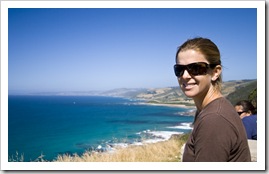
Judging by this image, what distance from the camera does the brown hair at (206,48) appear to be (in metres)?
1.14

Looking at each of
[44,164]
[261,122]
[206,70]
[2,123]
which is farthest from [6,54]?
[261,122]

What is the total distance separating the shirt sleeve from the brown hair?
0.22 meters

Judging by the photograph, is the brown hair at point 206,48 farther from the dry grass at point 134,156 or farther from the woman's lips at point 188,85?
the dry grass at point 134,156

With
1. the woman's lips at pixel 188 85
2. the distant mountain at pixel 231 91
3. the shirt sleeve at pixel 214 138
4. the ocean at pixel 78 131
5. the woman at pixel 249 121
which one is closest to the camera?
the shirt sleeve at pixel 214 138

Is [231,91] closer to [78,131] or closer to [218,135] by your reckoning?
[218,135]

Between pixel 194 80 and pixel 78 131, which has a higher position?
pixel 194 80

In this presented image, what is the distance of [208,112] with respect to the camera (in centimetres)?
98

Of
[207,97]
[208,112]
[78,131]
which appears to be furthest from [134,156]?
[78,131]

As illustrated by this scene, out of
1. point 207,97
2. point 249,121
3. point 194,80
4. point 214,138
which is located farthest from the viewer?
point 249,121

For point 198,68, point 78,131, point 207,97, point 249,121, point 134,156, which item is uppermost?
point 198,68

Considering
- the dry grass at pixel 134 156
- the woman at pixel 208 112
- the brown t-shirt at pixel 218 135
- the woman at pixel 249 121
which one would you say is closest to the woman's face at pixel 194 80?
the woman at pixel 208 112

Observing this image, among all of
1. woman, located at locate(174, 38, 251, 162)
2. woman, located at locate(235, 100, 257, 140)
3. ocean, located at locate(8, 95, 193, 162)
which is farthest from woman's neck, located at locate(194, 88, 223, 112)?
ocean, located at locate(8, 95, 193, 162)

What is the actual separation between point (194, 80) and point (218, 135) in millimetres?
341

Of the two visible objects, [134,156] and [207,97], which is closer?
[207,97]
